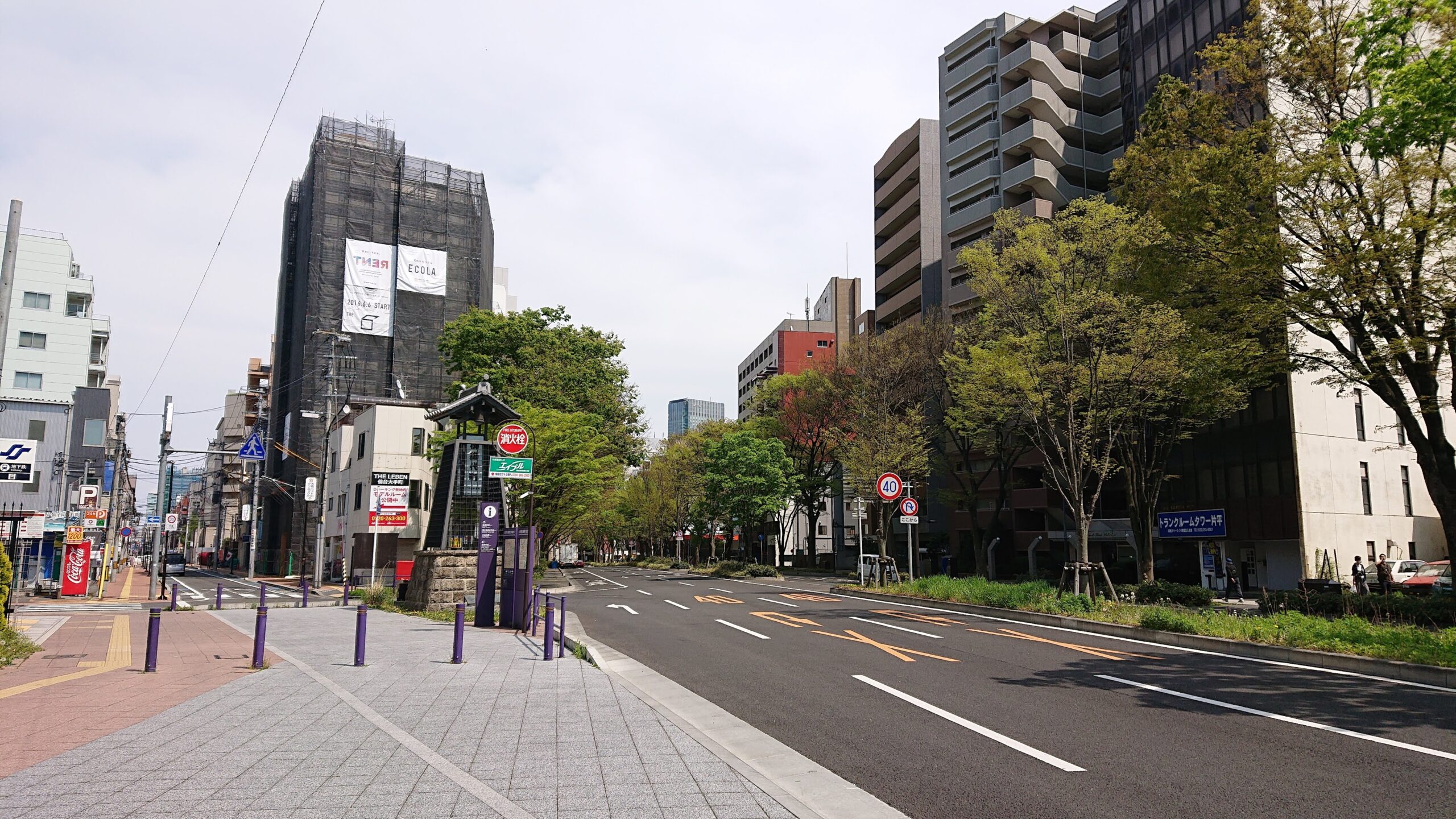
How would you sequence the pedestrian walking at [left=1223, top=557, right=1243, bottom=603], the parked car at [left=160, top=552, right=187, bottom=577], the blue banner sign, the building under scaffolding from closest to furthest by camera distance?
the pedestrian walking at [left=1223, top=557, right=1243, bottom=603], the blue banner sign, the building under scaffolding, the parked car at [left=160, top=552, right=187, bottom=577]

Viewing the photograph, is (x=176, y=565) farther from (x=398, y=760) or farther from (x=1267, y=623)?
(x=1267, y=623)

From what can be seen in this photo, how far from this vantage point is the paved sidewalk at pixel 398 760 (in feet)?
17.2

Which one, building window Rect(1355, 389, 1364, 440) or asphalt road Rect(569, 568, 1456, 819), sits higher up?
building window Rect(1355, 389, 1364, 440)

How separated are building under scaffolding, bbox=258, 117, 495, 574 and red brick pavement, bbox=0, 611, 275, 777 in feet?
136

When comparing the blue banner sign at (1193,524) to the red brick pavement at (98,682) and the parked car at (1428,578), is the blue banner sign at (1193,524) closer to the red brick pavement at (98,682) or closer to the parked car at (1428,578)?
the parked car at (1428,578)

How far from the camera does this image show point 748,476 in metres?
48.4

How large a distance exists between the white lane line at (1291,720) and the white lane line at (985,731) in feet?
9.34

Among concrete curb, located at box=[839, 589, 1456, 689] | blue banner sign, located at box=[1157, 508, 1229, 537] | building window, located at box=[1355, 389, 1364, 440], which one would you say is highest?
building window, located at box=[1355, 389, 1364, 440]

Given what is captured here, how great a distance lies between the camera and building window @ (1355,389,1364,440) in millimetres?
35906

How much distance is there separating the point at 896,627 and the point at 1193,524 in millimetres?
25764

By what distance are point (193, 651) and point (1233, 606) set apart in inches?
923

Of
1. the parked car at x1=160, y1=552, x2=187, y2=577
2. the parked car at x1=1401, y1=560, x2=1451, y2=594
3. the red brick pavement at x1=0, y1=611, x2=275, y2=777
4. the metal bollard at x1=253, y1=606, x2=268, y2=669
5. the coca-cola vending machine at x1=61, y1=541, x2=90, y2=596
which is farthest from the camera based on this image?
the parked car at x1=160, y1=552, x2=187, y2=577

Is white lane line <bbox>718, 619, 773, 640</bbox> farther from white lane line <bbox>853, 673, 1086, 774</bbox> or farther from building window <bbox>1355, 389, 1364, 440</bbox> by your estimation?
building window <bbox>1355, 389, 1364, 440</bbox>

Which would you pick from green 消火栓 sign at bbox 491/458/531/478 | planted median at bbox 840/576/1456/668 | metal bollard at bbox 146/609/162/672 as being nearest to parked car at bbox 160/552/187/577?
green 消火栓 sign at bbox 491/458/531/478
